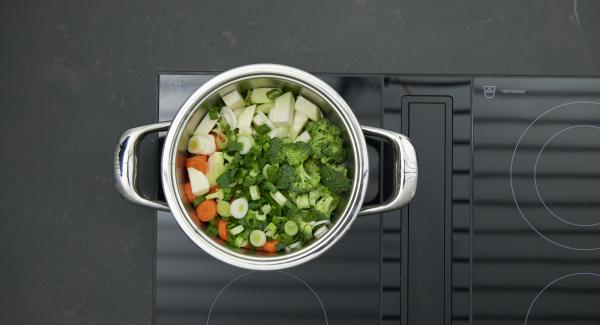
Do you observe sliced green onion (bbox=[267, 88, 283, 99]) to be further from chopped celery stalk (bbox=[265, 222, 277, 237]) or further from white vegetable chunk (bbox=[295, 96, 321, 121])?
chopped celery stalk (bbox=[265, 222, 277, 237])

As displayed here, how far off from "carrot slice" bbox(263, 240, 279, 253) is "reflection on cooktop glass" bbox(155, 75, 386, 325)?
146mm

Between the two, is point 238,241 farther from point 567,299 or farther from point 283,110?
point 567,299

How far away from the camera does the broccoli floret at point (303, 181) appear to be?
2.90 feet

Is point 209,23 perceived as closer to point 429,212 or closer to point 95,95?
point 95,95

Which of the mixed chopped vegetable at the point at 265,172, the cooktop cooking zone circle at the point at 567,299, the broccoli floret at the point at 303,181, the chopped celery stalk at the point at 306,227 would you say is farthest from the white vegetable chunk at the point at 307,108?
the cooktop cooking zone circle at the point at 567,299

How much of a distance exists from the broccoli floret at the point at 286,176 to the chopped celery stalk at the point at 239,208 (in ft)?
0.26

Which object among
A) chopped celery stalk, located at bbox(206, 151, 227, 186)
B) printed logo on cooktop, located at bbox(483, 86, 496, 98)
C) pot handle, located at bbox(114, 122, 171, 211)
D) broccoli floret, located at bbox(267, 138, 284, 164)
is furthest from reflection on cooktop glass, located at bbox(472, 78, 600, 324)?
pot handle, located at bbox(114, 122, 171, 211)

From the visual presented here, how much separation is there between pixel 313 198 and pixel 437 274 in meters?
0.35

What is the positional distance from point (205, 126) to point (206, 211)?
0.54ft

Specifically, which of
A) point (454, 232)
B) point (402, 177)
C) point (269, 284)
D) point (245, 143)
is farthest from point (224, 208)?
point (454, 232)

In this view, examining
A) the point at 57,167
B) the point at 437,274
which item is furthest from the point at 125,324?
the point at 437,274

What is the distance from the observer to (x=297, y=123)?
92cm

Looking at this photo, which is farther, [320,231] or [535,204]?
[535,204]

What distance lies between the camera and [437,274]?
102cm
